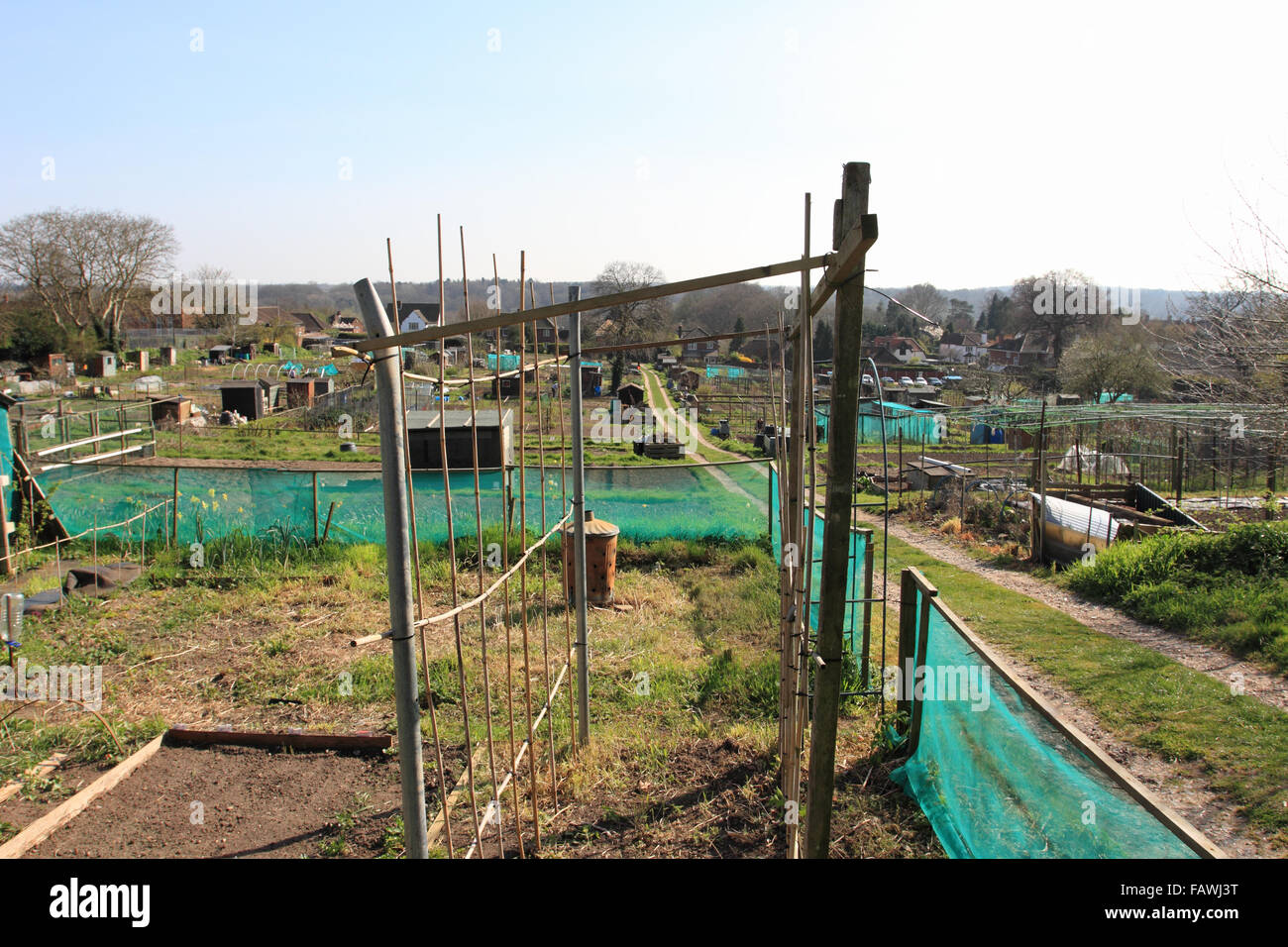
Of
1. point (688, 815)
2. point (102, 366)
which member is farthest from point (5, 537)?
point (102, 366)

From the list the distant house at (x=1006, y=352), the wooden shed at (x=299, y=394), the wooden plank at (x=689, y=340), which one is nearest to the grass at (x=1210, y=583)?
the wooden plank at (x=689, y=340)

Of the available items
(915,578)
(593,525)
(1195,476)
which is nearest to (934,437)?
(1195,476)

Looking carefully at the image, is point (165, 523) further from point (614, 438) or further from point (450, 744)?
point (614, 438)

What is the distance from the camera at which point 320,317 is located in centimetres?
7750

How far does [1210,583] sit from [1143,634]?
4.45 feet

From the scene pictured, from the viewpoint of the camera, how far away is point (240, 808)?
4270 mm

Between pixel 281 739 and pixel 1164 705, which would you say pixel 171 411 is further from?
pixel 1164 705

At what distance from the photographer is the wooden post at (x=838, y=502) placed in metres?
2.20

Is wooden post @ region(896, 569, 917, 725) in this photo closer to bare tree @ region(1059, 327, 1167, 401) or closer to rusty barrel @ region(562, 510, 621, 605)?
rusty barrel @ region(562, 510, 621, 605)

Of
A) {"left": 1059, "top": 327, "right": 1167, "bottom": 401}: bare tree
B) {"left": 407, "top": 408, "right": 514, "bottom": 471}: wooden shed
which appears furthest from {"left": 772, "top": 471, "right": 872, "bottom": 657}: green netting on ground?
{"left": 1059, "top": 327, "right": 1167, "bottom": 401}: bare tree

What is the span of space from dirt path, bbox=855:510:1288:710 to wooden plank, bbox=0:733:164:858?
840cm

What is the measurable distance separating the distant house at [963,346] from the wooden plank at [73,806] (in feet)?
227

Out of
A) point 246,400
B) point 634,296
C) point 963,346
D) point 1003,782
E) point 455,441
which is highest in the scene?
point 963,346
